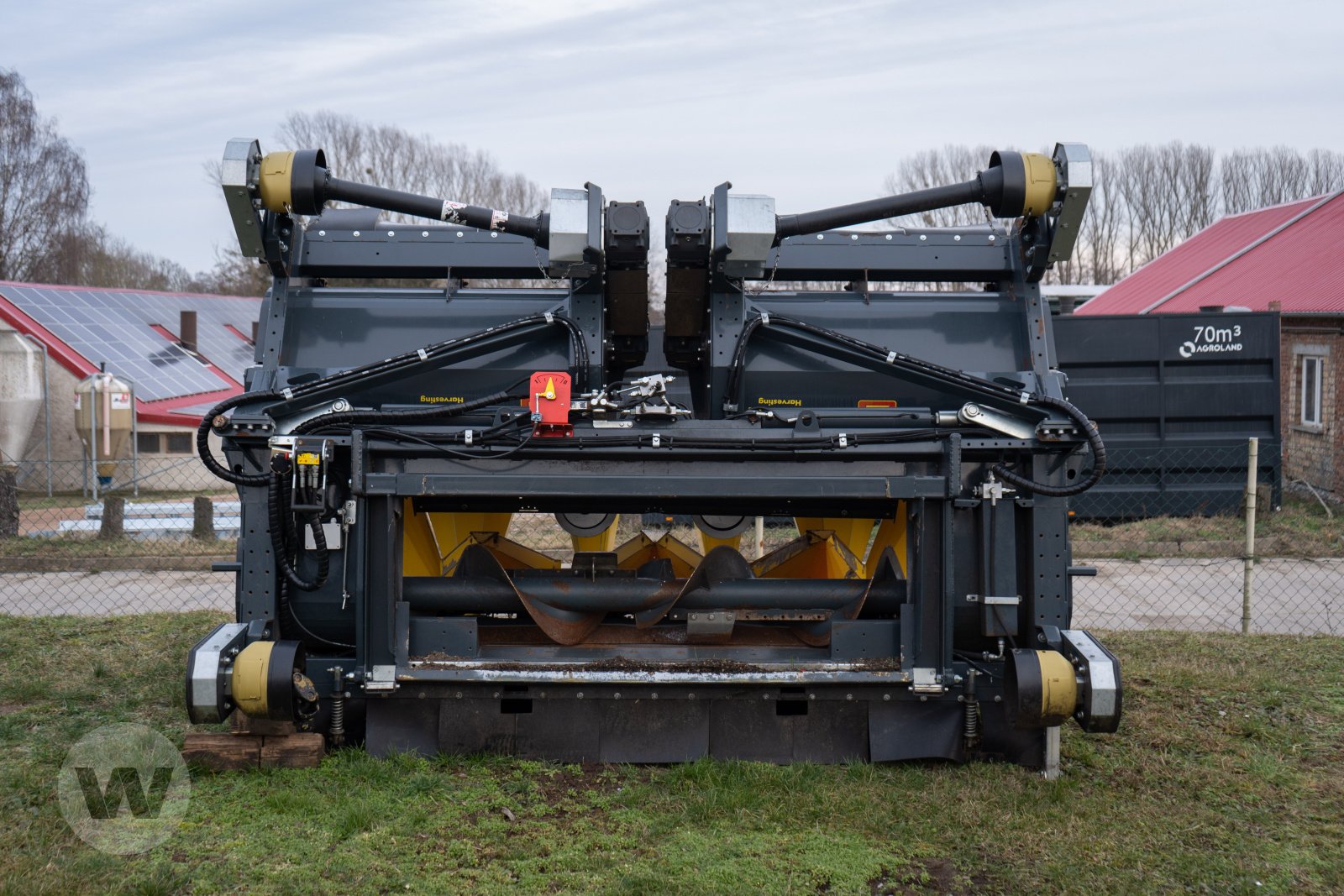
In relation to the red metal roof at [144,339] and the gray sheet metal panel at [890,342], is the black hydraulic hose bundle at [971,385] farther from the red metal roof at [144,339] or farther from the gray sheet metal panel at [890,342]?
the red metal roof at [144,339]

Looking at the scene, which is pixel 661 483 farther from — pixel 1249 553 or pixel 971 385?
pixel 1249 553

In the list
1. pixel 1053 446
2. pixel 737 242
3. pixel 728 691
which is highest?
pixel 737 242

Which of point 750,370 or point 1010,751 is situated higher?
point 750,370

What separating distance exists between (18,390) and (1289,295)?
66.7ft

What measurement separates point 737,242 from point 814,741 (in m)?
2.07

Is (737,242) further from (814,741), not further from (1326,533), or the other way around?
(1326,533)

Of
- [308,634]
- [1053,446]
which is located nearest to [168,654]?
[308,634]

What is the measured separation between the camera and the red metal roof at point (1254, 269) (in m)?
17.4

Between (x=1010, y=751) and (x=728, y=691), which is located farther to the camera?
(x=1010, y=751)

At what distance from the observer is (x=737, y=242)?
4980 millimetres

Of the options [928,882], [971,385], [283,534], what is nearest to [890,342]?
[971,385]
